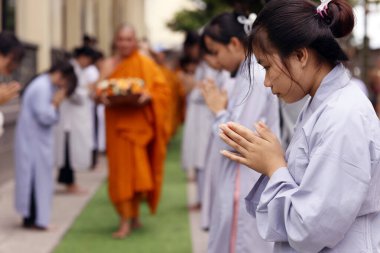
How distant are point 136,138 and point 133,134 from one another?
45 millimetres

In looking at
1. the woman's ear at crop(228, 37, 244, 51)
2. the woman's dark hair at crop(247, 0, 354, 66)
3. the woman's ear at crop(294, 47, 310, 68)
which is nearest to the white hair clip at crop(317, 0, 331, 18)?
the woman's dark hair at crop(247, 0, 354, 66)

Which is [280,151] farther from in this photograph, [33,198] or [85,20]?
[85,20]

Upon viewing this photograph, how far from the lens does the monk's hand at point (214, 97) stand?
438cm

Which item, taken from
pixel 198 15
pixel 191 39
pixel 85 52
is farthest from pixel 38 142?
pixel 198 15

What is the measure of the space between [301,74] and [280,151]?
0.25 meters

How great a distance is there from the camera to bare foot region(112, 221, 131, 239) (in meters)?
7.35

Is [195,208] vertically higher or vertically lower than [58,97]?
lower

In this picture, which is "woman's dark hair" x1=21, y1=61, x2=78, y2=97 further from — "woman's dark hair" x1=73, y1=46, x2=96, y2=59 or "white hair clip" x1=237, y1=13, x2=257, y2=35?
"white hair clip" x1=237, y1=13, x2=257, y2=35

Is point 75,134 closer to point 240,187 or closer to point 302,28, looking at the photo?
point 240,187

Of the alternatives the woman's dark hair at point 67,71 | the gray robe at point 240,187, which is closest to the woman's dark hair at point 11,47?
the woman's dark hair at point 67,71

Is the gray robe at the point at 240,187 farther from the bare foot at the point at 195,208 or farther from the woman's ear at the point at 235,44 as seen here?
the bare foot at the point at 195,208

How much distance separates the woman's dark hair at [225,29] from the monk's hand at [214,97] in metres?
0.29

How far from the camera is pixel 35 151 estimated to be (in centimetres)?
759

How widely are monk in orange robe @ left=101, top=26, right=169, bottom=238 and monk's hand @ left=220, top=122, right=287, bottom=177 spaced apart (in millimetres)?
4737
